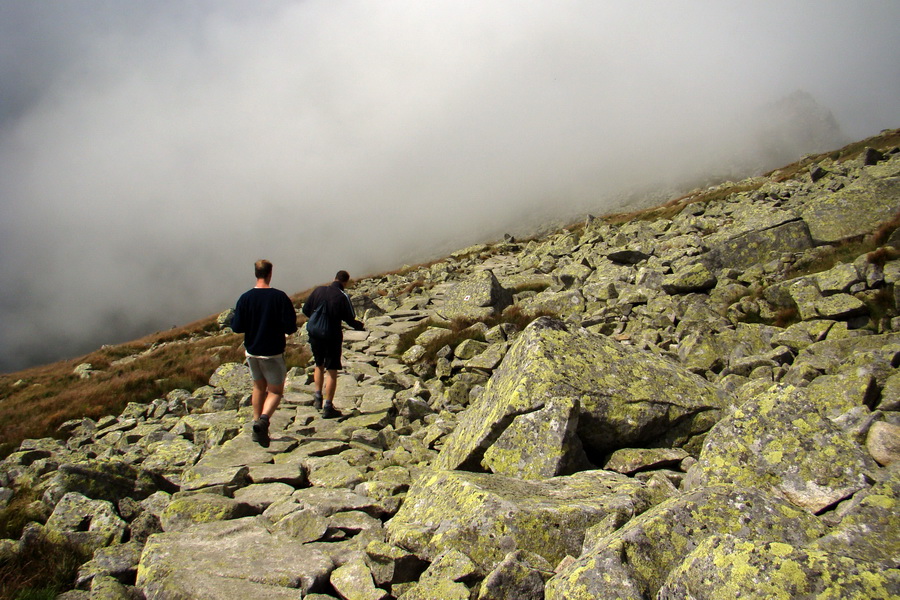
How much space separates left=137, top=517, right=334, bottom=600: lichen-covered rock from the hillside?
24 mm

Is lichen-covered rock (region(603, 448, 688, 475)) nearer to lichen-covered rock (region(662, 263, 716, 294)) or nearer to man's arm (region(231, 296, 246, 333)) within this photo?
man's arm (region(231, 296, 246, 333))

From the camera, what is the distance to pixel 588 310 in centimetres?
1502

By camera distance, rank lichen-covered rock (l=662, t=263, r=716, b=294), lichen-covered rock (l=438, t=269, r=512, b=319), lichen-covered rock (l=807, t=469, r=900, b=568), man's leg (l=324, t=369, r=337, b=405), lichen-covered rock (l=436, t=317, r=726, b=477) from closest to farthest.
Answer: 1. lichen-covered rock (l=807, t=469, r=900, b=568)
2. lichen-covered rock (l=436, t=317, r=726, b=477)
3. man's leg (l=324, t=369, r=337, b=405)
4. lichen-covered rock (l=662, t=263, r=716, b=294)
5. lichen-covered rock (l=438, t=269, r=512, b=319)

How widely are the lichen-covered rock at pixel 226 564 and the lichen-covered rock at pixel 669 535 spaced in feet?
7.70

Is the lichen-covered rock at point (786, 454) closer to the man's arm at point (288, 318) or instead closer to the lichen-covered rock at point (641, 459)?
the lichen-covered rock at point (641, 459)

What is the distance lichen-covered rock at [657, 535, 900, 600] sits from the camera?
2332mm

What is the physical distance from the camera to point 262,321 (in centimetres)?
905

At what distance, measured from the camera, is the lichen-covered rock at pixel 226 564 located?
394 centimetres

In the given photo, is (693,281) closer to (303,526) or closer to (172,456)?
(303,526)

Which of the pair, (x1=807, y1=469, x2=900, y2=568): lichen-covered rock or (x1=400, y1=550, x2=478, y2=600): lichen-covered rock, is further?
(x1=400, y1=550, x2=478, y2=600): lichen-covered rock

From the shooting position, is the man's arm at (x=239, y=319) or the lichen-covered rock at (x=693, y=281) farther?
the lichen-covered rock at (x=693, y=281)

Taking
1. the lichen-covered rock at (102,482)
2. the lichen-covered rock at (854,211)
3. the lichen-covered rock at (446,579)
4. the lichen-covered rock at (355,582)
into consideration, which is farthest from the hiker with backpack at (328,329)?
the lichen-covered rock at (854,211)

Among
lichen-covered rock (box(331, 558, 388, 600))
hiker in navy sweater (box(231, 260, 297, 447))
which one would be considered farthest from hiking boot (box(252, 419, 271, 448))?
lichen-covered rock (box(331, 558, 388, 600))

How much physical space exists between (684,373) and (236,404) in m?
11.2
